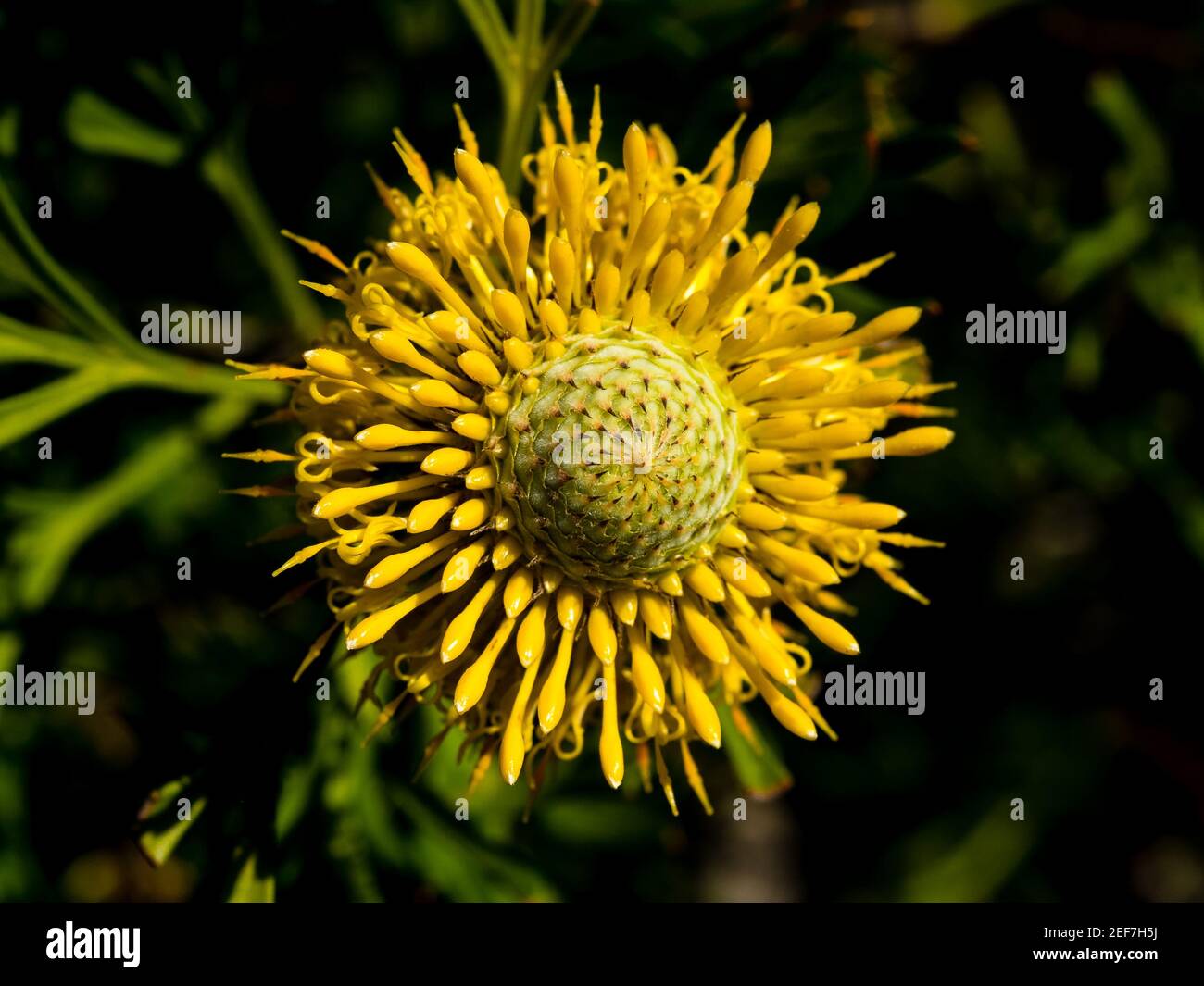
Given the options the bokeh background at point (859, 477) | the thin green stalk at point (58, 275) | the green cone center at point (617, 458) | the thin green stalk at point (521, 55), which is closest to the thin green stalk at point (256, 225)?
the bokeh background at point (859, 477)

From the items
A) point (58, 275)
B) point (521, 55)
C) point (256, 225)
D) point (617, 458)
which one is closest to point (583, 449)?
point (617, 458)

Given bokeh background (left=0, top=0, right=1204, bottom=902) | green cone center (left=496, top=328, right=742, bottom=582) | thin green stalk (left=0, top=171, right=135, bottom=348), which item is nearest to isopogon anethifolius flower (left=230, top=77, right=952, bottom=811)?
green cone center (left=496, top=328, right=742, bottom=582)

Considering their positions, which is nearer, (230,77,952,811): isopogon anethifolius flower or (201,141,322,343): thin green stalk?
(230,77,952,811): isopogon anethifolius flower

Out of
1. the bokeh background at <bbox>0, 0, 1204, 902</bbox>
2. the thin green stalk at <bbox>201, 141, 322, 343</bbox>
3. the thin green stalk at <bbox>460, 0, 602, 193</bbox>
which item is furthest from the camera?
the thin green stalk at <bbox>201, 141, 322, 343</bbox>

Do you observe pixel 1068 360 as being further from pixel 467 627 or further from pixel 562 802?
pixel 467 627

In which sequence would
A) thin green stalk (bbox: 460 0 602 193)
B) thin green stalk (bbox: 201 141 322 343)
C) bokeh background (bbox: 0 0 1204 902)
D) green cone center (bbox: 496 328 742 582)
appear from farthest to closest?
thin green stalk (bbox: 201 141 322 343), bokeh background (bbox: 0 0 1204 902), thin green stalk (bbox: 460 0 602 193), green cone center (bbox: 496 328 742 582)

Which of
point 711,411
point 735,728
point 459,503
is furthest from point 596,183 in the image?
point 735,728

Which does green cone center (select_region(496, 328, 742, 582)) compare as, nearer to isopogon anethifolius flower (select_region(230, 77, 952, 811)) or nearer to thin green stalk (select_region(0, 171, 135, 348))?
isopogon anethifolius flower (select_region(230, 77, 952, 811))

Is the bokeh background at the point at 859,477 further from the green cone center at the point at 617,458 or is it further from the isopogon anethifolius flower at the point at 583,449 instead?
the green cone center at the point at 617,458

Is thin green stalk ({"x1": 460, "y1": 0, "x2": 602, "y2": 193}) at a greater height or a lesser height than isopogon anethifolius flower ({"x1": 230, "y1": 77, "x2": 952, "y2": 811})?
greater
